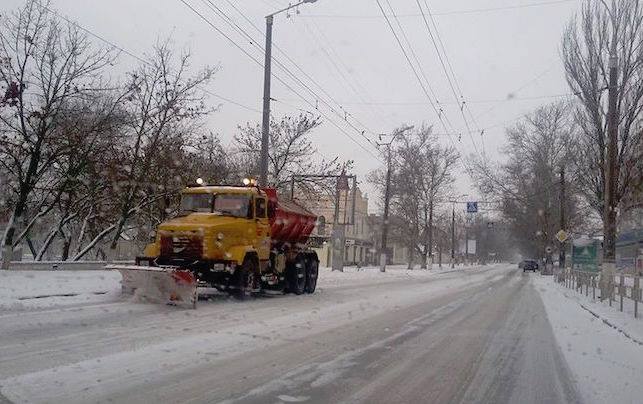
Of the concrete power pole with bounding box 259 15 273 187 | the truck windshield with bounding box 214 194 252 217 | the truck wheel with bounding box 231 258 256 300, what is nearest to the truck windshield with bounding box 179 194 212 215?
the truck windshield with bounding box 214 194 252 217

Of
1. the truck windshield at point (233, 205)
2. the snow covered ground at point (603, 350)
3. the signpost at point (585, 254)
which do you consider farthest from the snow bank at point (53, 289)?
the signpost at point (585, 254)

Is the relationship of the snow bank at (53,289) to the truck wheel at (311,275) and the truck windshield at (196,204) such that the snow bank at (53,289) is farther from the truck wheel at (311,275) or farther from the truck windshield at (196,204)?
the truck wheel at (311,275)

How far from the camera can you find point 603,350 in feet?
34.8

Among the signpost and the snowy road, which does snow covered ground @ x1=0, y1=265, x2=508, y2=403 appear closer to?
the snowy road

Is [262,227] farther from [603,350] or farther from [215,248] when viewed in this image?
[603,350]

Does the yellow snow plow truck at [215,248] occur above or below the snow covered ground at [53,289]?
above

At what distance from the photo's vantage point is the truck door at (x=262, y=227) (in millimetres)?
17688

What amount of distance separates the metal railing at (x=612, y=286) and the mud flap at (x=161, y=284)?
34.8ft

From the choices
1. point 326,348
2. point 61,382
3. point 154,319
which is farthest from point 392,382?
point 154,319

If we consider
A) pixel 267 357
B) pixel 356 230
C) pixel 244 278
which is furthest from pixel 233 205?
pixel 356 230

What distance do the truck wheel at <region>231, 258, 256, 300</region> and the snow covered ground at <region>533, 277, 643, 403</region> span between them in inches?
298

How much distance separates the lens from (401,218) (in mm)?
63625

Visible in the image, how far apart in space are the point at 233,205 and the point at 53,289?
15.9ft

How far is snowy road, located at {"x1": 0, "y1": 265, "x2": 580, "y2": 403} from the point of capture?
22.0 feet
